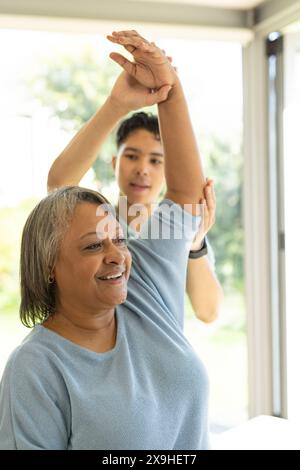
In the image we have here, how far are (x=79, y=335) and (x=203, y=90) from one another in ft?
16.6

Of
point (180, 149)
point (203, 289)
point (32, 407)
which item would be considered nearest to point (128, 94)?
point (180, 149)

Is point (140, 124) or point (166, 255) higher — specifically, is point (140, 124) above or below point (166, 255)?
above

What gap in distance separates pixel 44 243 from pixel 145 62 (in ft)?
1.62

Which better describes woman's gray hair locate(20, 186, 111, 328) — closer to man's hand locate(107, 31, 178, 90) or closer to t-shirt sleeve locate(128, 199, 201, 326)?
t-shirt sleeve locate(128, 199, 201, 326)

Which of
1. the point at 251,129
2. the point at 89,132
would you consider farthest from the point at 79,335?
the point at 251,129

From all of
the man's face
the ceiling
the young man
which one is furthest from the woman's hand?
the ceiling

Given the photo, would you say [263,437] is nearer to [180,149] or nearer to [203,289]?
[203,289]

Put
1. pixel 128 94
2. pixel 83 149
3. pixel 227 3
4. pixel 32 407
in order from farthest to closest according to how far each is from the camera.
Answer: pixel 227 3 → pixel 83 149 → pixel 128 94 → pixel 32 407

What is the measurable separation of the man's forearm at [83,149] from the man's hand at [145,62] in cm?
12

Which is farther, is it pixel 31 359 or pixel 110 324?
pixel 110 324

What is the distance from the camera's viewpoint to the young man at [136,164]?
4.70 ft

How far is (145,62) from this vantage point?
134cm

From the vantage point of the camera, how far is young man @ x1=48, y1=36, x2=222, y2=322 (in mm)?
1433

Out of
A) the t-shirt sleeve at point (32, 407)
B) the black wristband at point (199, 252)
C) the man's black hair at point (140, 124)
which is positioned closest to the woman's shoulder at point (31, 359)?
the t-shirt sleeve at point (32, 407)
